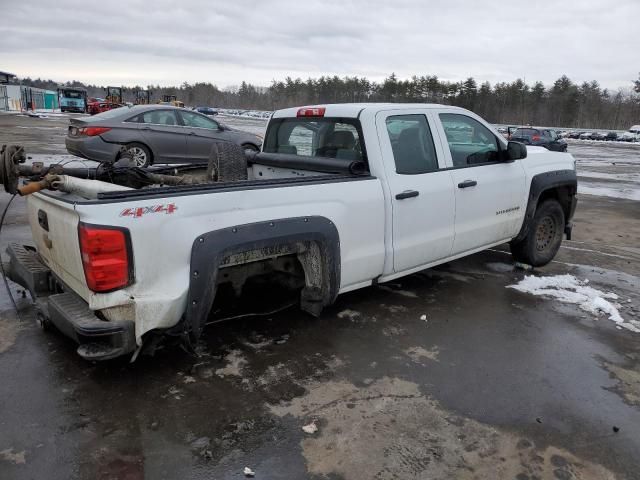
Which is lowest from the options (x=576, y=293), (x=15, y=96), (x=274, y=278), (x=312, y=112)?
(x=576, y=293)

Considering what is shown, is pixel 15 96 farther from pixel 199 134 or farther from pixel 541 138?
pixel 199 134

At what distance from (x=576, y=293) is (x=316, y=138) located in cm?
318

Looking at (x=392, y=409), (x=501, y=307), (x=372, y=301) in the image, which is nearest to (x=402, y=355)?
(x=392, y=409)

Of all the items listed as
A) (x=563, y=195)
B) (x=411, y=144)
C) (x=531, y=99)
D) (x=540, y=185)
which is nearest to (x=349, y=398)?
(x=411, y=144)

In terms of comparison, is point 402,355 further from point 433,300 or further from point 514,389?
point 433,300

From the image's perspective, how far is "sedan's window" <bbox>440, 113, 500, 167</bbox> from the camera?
4992 mm

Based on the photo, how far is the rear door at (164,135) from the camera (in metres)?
11.6

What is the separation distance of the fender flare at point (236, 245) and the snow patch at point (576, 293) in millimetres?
2763

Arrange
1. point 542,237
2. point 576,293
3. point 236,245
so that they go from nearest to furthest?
point 236,245 → point 576,293 → point 542,237

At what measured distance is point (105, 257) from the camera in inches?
115

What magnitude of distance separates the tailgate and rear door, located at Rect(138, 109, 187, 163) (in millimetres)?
8016

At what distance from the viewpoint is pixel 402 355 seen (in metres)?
3.99

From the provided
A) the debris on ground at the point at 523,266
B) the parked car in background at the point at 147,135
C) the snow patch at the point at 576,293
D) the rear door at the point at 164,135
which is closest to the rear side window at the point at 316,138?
the snow patch at the point at 576,293

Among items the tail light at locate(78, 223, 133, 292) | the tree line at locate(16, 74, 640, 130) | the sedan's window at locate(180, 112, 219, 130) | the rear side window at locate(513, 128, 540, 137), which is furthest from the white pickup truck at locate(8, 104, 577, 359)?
the tree line at locate(16, 74, 640, 130)
